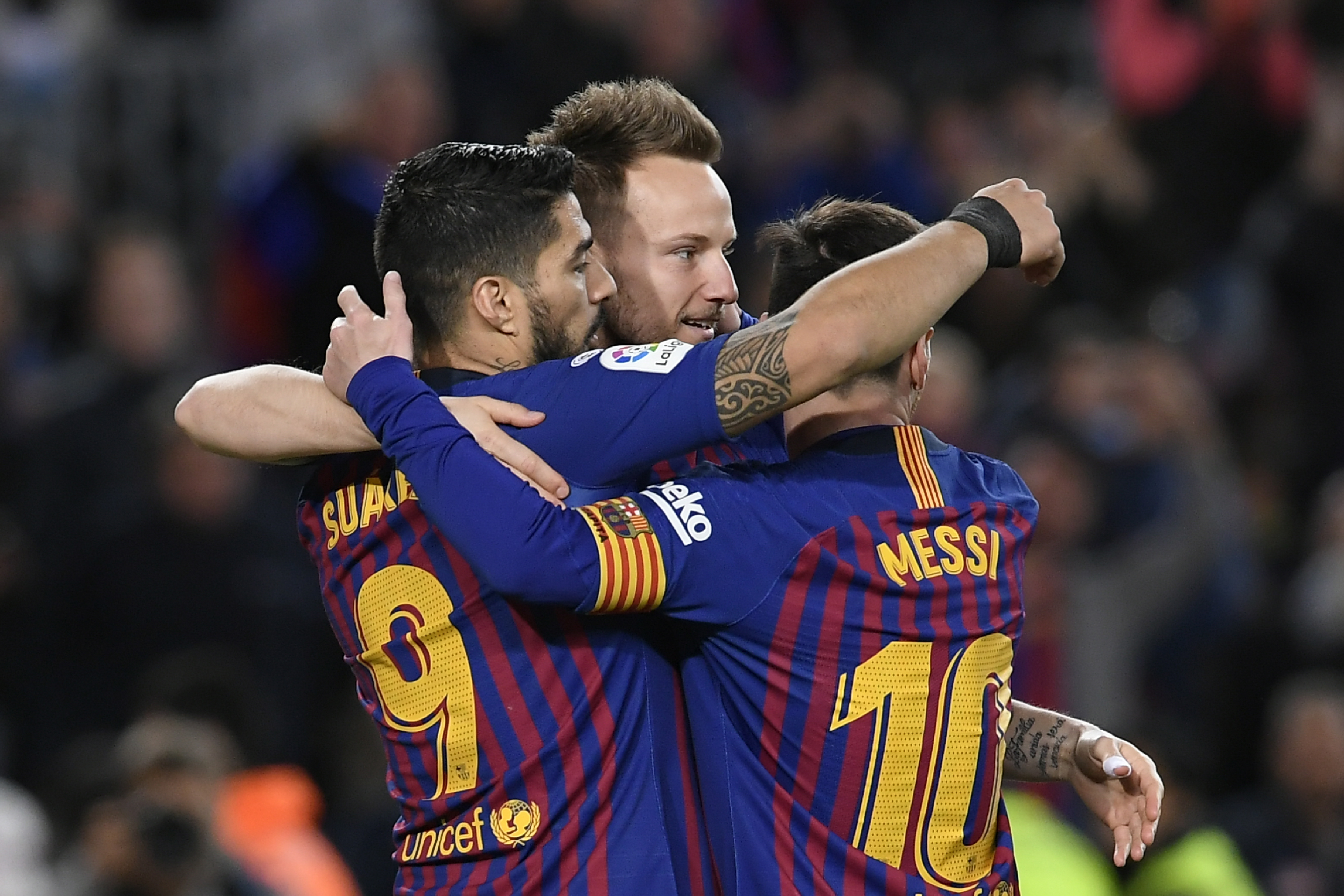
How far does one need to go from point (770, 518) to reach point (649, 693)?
0.40 m

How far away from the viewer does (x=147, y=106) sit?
10.5 metres

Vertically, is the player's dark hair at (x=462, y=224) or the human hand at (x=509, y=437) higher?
the player's dark hair at (x=462, y=224)

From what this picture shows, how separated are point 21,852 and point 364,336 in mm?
3931

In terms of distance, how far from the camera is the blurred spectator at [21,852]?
6.52 meters

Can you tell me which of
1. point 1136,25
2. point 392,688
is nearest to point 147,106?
point 1136,25

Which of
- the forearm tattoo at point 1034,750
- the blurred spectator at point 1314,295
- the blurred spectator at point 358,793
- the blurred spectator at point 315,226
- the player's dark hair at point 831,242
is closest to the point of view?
the player's dark hair at point 831,242

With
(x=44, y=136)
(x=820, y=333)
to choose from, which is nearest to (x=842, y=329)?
(x=820, y=333)

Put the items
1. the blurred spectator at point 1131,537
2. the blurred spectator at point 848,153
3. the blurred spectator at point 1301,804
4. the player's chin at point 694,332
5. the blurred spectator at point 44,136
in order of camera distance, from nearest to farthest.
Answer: the player's chin at point 694,332, the blurred spectator at point 1301,804, the blurred spectator at point 1131,537, the blurred spectator at point 44,136, the blurred spectator at point 848,153

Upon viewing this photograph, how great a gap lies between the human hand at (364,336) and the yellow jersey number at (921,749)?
95 centimetres

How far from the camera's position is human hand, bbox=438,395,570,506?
11.0 ft

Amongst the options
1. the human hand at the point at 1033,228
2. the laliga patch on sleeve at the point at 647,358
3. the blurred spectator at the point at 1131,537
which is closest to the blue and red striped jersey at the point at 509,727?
the laliga patch on sleeve at the point at 647,358

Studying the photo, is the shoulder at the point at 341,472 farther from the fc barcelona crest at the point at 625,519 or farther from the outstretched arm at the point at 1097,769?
the outstretched arm at the point at 1097,769

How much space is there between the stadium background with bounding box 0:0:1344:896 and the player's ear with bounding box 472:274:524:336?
11.2ft

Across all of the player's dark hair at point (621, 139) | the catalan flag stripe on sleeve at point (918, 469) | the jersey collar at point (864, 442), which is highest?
the player's dark hair at point (621, 139)
